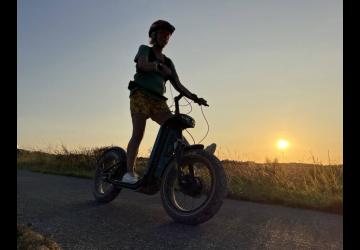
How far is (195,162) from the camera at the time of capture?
15.9ft

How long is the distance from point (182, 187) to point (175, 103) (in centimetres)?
107

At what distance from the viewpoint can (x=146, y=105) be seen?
5.37 metres

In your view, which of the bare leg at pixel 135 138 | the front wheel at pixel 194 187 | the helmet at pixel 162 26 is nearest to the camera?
the front wheel at pixel 194 187

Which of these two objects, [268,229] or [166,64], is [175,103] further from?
[268,229]

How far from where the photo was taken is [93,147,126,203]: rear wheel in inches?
241

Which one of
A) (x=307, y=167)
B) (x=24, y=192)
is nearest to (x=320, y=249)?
(x=24, y=192)

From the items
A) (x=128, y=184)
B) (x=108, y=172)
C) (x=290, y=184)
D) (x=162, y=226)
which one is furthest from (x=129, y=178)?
(x=290, y=184)

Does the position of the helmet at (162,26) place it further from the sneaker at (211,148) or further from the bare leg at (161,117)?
the sneaker at (211,148)

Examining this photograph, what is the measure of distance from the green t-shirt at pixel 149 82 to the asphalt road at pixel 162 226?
4.78 ft

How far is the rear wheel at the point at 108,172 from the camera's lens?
6.11 metres

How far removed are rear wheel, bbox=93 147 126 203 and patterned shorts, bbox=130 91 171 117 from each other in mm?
1049

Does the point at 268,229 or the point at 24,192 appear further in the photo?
the point at 24,192

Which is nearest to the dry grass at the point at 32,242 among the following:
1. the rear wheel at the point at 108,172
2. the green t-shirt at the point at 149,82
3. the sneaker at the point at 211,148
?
the sneaker at the point at 211,148

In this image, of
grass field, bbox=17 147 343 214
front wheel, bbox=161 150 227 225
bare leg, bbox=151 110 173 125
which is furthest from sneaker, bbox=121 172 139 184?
grass field, bbox=17 147 343 214
